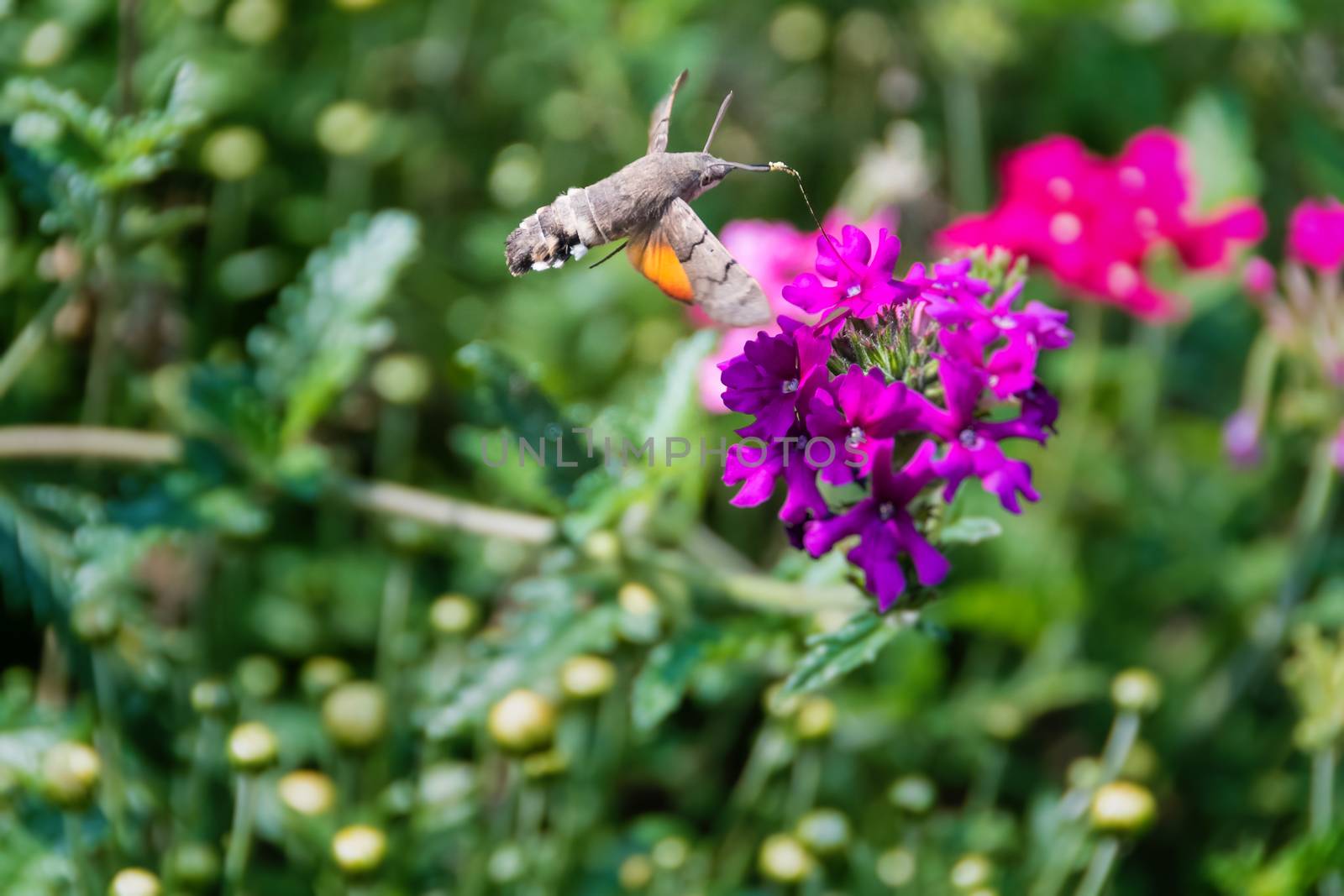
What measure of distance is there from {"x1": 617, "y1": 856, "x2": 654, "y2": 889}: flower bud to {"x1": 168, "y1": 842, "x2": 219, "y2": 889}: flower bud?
61 cm

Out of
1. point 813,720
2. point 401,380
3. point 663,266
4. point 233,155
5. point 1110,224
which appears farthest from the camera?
point 233,155

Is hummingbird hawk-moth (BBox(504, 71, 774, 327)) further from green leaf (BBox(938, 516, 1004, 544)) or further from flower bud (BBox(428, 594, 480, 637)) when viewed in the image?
flower bud (BBox(428, 594, 480, 637))

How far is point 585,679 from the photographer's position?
5.95 feet

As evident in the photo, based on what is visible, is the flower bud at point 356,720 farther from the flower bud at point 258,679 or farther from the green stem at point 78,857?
the flower bud at point 258,679

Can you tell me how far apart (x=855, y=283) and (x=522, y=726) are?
786mm

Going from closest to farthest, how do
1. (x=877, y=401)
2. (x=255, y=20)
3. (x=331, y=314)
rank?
(x=877, y=401) < (x=331, y=314) < (x=255, y=20)

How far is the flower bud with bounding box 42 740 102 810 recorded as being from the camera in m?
1.54

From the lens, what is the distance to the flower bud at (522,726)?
5.44 feet

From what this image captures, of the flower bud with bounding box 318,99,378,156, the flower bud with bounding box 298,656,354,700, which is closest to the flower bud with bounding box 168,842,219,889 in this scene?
the flower bud with bounding box 298,656,354,700

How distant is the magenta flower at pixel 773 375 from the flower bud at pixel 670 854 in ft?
2.88

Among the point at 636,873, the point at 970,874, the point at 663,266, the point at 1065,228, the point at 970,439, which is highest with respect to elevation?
the point at 663,266

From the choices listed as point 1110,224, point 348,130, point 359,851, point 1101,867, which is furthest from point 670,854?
point 348,130

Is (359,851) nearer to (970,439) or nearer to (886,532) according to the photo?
(886,532)

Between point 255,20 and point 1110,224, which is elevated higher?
point 255,20
